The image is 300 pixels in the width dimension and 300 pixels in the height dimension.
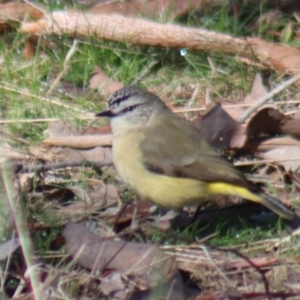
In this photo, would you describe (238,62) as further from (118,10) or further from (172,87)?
(118,10)

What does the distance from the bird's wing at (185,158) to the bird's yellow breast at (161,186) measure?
41 millimetres

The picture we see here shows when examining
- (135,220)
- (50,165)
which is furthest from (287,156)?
(50,165)

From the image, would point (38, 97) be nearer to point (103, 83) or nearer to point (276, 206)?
point (103, 83)

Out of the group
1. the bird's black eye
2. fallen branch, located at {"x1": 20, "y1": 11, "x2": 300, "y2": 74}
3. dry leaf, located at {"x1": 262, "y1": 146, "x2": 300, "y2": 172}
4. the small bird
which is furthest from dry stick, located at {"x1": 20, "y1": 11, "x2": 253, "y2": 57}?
the small bird

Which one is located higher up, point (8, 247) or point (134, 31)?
point (134, 31)

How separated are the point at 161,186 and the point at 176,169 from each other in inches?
6.0

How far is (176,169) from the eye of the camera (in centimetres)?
561

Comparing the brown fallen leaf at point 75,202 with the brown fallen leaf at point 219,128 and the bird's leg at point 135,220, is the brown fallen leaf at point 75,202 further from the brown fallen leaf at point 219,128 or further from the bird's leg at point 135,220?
the brown fallen leaf at point 219,128

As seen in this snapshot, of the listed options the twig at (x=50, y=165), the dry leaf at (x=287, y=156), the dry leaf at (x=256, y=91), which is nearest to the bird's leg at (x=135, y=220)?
the twig at (x=50, y=165)

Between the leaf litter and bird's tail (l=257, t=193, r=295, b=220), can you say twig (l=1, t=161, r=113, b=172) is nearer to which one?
the leaf litter

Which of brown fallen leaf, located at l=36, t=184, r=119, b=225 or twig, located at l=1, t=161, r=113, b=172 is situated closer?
brown fallen leaf, located at l=36, t=184, r=119, b=225

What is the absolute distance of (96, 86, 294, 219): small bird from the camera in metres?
5.52

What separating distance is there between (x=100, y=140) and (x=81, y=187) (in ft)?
1.91

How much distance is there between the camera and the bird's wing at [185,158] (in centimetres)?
551
